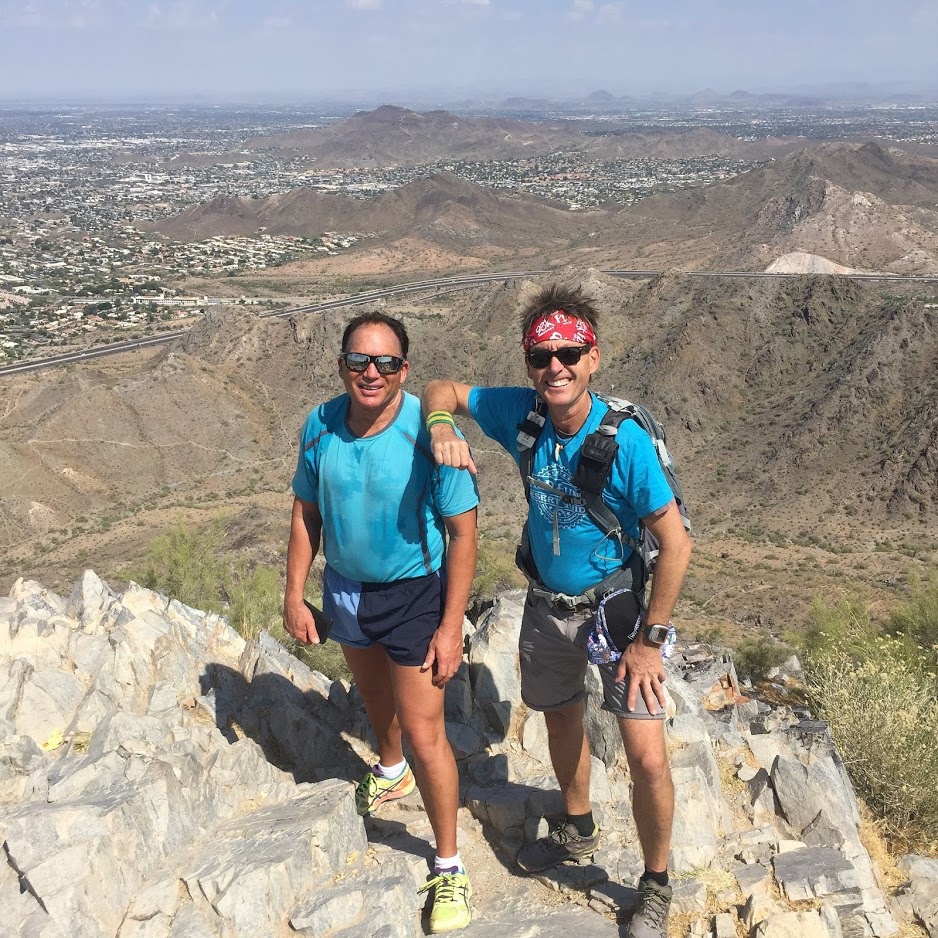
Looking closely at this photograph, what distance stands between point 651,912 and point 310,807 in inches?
74.6

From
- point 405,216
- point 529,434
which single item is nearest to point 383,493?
point 529,434

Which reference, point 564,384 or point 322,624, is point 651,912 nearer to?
point 322,624

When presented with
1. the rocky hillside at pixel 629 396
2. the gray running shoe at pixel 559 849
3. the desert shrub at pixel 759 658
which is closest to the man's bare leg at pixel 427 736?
the gray running shoe at pixel 559 849

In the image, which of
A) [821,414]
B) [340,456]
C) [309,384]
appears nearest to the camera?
[340,456]

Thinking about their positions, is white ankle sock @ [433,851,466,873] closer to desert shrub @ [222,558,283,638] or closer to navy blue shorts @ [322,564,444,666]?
navy blue shorts @ [322,564,444,666]

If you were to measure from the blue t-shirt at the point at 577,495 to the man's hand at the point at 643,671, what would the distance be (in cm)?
37

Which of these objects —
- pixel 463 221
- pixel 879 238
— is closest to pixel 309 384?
pixel 879 238

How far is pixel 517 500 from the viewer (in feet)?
97.5

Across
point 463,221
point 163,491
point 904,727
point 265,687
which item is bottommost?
point 163,491

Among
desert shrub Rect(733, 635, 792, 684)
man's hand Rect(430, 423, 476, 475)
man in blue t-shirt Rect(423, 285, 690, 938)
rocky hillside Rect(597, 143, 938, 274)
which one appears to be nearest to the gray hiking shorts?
man in blue t-shirt Rect(423, 285, 690, 938)

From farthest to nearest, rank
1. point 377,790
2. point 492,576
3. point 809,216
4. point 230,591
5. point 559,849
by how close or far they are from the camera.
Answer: point 809,216 → point 492,576 → point 230,591 → point 377,790 → point 559,849

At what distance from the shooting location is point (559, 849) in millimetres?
4688

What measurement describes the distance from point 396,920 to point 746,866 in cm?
224

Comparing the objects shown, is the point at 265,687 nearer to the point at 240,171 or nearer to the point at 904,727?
the point at 904,727
